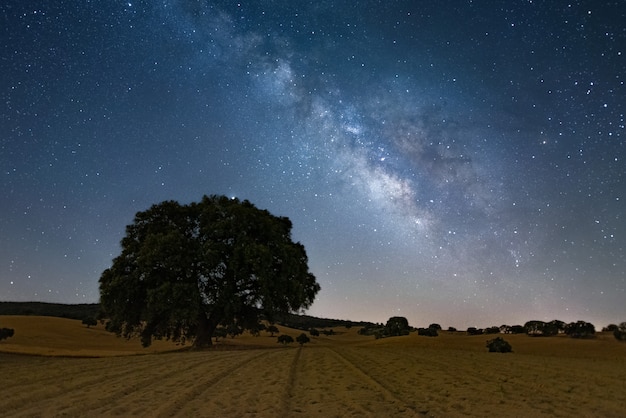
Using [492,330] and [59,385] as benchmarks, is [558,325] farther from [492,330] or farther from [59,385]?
[59,385]

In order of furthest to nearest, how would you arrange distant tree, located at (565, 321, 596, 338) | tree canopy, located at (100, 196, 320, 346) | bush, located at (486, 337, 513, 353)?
distant tree, located at (565, 321, 596, 338) < bush, located at (486, 337, 513, 353) < tree canopy, located at (100, 196, 320, 346)

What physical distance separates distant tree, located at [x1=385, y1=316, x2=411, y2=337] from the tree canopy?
41370 millimetres

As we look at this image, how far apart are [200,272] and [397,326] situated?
50.3 m

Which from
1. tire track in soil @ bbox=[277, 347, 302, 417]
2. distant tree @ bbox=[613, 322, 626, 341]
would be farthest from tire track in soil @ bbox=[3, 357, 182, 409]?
distant tree @ bbox=[613, 322, 626, 341]

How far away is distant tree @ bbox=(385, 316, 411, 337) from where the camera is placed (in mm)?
75938

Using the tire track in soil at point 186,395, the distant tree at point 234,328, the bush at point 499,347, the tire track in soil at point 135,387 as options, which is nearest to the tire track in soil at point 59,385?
the tire track in soil at point 135,387

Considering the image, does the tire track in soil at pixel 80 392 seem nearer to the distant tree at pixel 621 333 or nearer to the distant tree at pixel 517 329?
A: the distant tree at pixel 621 333

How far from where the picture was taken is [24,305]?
114 meters

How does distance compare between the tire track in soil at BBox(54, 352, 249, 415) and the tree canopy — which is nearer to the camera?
the tire track in soil at BBox(54, 352, 249, 415)

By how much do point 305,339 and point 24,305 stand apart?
8629 centimetres

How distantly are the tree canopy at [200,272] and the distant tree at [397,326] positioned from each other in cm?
4137

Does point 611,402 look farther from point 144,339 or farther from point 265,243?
point 144,339

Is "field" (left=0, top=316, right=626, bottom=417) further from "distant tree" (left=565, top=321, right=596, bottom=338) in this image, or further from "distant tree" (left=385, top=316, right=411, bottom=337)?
"distant tree" (left=385, top=316, right=411, bottom=337)

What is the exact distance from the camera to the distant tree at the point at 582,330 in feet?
177
